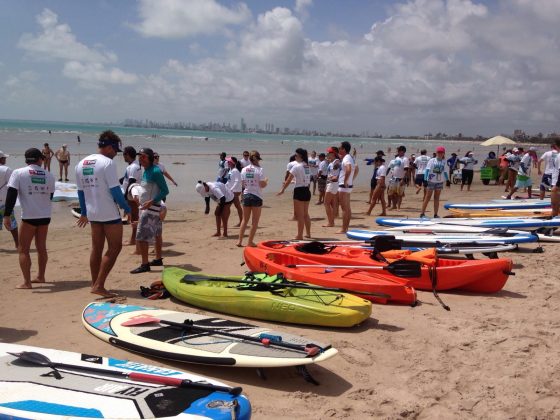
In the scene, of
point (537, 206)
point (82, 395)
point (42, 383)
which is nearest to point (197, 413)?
point (82, 395)

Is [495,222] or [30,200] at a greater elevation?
[30,200]

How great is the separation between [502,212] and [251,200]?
6786 millimetres

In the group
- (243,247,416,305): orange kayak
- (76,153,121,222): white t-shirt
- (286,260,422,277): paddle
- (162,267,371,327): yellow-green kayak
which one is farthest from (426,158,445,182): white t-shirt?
(76,153,121,222): white t-shirt

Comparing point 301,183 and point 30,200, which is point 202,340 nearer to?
point 30,200

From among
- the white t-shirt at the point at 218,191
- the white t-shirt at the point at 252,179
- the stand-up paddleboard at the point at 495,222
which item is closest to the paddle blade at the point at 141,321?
the white t-shirt at the point at 252,179

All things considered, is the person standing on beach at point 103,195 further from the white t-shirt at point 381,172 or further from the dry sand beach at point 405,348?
the white t-shirt at point 381,172

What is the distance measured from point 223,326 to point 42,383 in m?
1.60

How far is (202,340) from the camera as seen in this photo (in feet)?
13.7

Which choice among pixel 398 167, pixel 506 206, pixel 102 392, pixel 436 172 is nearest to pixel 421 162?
pixel 398 167

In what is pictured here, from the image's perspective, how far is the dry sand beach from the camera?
3600 mm

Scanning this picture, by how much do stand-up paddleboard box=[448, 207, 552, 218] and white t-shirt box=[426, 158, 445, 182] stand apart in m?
1.48

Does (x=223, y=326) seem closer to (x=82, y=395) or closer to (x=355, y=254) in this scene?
(x=82, y=395)

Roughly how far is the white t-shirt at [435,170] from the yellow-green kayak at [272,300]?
6.38m

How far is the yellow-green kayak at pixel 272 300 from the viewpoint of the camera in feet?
15.9
